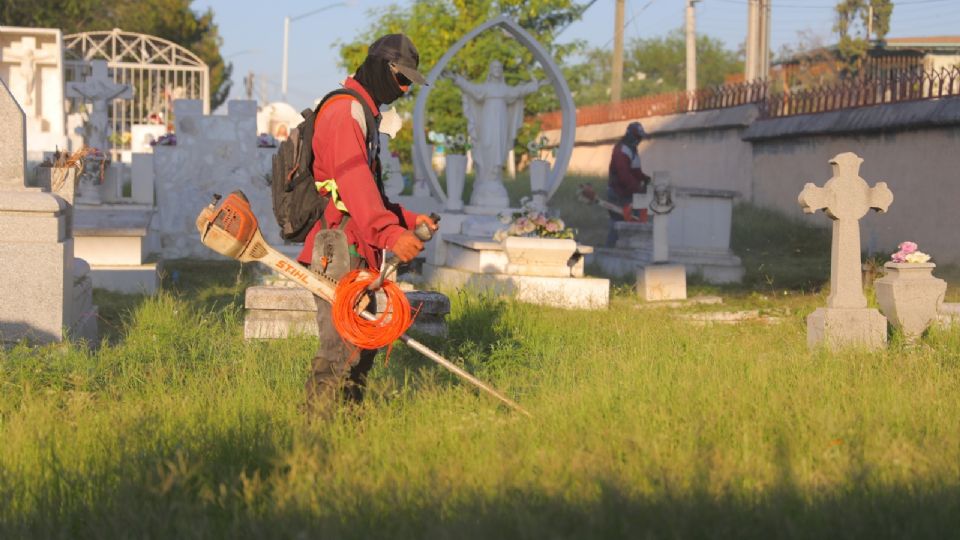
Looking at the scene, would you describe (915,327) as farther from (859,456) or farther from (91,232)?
(91,232)

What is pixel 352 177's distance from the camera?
4.86 meters

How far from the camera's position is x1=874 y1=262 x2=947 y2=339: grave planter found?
324 inches

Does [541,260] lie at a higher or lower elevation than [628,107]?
lower

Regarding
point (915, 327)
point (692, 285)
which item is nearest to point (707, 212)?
point (692, 285)

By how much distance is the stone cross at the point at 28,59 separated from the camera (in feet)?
83.9

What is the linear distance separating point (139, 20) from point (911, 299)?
3708 cm

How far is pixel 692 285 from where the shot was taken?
45.2ft

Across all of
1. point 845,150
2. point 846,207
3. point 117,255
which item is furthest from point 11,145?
point 845,150

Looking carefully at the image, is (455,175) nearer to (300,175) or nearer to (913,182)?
(913,182)

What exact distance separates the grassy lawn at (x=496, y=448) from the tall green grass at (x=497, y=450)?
0.01m

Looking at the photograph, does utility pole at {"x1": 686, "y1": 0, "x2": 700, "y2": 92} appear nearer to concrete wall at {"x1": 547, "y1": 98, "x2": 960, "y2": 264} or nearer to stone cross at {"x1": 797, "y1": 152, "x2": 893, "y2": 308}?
concrete wall at {"x1": 547, "y1": 98, "x2": 960, "y2": 264}

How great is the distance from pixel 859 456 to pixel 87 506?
250 cm

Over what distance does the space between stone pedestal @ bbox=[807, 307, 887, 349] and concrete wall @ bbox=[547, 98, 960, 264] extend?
22.2 ft

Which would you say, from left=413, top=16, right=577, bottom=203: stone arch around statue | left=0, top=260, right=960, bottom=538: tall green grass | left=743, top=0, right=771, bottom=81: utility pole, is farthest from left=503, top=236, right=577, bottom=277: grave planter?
left=743, top=0, right=771, bottom=81: utility pole
